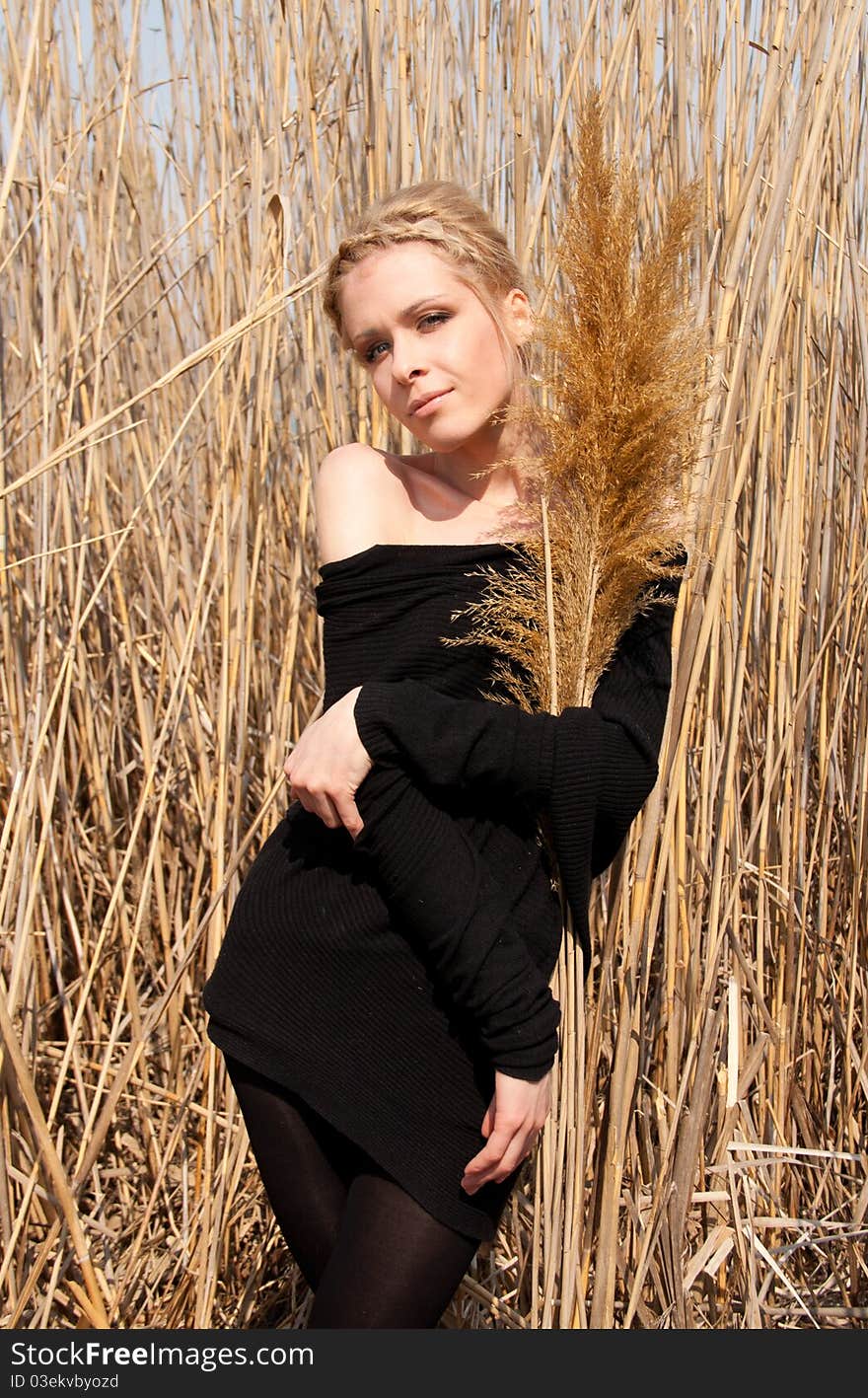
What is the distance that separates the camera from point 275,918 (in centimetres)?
101

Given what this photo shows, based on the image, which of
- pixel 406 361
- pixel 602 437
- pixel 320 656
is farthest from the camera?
pixel 320 656

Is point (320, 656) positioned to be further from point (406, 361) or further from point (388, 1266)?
point (388, 1266)

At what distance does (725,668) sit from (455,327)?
0.47 m

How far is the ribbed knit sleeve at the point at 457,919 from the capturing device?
2.96ft

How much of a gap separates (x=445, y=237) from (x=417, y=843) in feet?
1.74

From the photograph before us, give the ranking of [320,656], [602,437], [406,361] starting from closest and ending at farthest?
[602,437]
[406,361]
[320,656]

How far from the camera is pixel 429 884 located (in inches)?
35.5

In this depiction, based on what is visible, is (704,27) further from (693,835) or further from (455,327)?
(693,835)

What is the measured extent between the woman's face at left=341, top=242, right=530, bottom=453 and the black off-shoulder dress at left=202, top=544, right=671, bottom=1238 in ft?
0.38

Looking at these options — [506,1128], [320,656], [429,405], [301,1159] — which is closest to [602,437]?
[429,405]

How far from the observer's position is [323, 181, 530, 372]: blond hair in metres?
1.02

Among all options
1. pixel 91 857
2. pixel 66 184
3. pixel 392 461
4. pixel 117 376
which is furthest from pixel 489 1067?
pixel 117 376

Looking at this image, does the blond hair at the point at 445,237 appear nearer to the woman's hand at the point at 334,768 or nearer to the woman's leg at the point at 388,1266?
the woman's hand at the point at 334,768

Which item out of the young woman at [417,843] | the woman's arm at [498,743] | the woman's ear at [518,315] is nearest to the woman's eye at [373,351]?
the young woman at [417,843]
